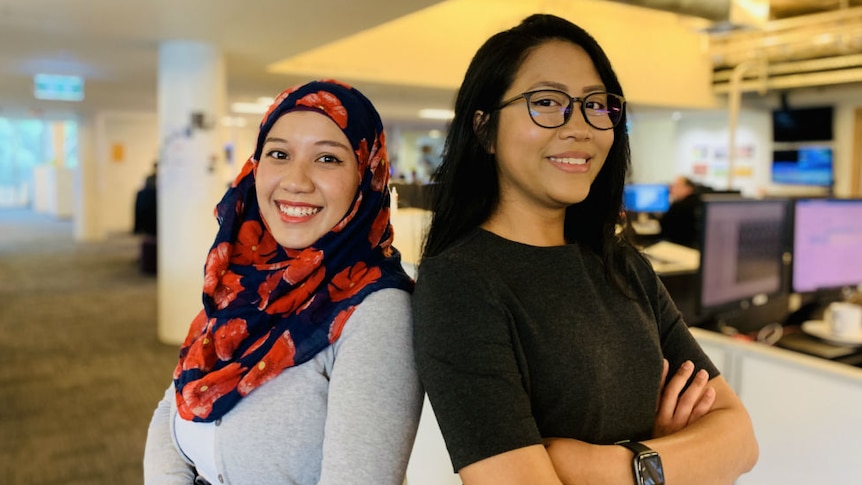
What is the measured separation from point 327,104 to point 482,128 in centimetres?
29

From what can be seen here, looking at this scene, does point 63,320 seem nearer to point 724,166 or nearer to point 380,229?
point 380,229

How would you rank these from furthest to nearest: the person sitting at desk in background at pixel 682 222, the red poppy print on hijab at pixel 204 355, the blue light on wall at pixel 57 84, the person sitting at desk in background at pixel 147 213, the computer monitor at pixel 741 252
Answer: the person sitting at desk in background at pixel 147 213 < the blue light on wall at pixel 57 84 < the person sitting at desk in background at pixel 682 222 < the computer monitor at pixel 741 252 < the red poppy print on hijab at pixel 204 355

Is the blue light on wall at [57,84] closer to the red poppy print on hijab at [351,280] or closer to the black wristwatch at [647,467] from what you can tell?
the red poppy print on hijab at [351,280]

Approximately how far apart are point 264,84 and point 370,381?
7588 millimetres

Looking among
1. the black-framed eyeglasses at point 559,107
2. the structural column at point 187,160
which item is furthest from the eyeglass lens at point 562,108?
the structural column at point 187,160

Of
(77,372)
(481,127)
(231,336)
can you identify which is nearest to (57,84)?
(77,372)

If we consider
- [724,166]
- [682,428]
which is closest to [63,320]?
[682,428]

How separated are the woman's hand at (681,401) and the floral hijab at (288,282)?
483mm

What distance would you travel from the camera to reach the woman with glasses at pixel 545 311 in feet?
3.15

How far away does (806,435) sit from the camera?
1736mm

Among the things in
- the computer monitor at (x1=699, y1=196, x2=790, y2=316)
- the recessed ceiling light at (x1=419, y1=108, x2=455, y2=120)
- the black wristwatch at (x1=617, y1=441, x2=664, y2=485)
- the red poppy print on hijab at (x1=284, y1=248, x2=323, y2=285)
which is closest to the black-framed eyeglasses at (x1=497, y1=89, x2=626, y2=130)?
the red poppy print on hijab at (x1=284, y1=248, x2=323, y2=285)

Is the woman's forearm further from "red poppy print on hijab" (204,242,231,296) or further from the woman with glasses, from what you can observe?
"red poppy print on hijab" (204,242,231,296)

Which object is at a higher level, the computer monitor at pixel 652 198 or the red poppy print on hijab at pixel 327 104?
the red poppy print on hijab at pixel 327 104

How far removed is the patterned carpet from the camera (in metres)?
3.43
